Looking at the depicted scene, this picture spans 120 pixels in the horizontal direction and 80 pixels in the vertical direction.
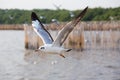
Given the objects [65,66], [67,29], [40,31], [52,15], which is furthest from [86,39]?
[52,15]

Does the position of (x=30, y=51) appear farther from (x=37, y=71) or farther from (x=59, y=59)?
(x=37, y=71)

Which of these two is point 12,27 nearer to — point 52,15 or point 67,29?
Answer: point 52,15

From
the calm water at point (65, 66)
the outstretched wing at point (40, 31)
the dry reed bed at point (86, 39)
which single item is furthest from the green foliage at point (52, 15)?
the outstretched wing at point (40, 31)

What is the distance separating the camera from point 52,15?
112 meters

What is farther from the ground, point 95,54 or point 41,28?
point 41,28

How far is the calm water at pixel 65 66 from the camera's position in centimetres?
2777

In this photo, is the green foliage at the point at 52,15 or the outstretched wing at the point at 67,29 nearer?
the outstretched wing at the point at 67,29

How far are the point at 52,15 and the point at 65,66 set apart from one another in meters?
79.5

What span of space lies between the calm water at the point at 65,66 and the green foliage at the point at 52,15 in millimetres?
48980

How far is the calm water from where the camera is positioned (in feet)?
91.1

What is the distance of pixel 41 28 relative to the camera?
18172mm

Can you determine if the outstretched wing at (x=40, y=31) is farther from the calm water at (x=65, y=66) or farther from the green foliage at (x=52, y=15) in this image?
the green foliage at (x=52, y=15)

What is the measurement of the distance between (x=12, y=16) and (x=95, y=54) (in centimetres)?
8216

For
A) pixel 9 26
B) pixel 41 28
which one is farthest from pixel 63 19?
pixel 41 28
